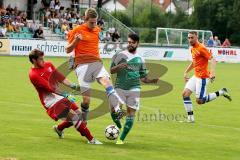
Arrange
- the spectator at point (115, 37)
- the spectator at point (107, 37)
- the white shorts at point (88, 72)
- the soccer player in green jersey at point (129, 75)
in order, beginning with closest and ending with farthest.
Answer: the soccer player in green jersey at point (129, 75) < the white shorts at point (88, 72) < the spectator at point (107, 37) < the spectator at point (115, 37)

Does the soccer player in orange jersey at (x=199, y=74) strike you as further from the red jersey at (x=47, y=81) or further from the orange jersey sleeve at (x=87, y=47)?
the red jersey at (x=47, y=81)

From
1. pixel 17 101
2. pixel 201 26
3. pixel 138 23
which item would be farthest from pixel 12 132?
pixel 138 23

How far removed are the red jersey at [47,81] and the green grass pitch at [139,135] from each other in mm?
807

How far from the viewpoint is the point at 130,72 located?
12.8 m

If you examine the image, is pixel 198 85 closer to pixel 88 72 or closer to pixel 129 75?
pixel 88 72

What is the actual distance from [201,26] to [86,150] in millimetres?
67330

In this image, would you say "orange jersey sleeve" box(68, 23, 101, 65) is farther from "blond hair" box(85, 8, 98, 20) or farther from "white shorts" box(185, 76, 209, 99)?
"white shorts" box(185, 76, 209, 99)

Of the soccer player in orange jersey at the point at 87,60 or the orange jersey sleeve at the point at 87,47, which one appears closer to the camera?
the soccer player in orange jersey at the point at 87,60

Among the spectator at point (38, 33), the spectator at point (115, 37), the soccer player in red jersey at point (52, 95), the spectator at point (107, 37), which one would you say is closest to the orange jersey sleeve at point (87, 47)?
the soccer player in red jersey at point (52, 95)

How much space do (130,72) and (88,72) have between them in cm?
156

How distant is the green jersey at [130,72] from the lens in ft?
42.1

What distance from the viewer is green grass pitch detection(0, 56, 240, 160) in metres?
11.4

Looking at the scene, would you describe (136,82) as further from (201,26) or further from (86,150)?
(201,26)

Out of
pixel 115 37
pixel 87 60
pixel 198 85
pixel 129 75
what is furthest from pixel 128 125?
pixel 115 37
